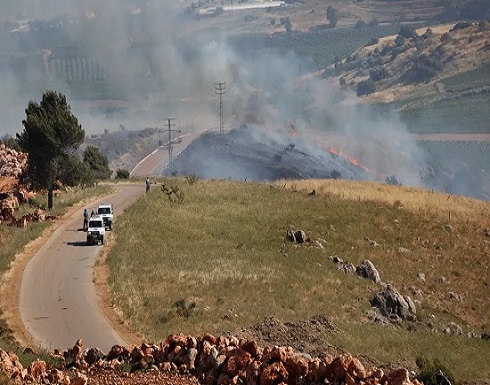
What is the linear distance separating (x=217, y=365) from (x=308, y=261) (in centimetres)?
2710

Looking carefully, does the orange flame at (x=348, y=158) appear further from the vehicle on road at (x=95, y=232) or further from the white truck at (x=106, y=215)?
the vehicle on road at (x=95, y=232)

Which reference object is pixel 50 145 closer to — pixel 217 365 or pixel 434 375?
pixel 217 365

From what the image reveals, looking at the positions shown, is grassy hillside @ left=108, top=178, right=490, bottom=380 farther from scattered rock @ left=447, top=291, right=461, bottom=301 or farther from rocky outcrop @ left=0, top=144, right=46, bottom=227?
rocky outcrop @ left=0, top=144, right=46, bottom=227

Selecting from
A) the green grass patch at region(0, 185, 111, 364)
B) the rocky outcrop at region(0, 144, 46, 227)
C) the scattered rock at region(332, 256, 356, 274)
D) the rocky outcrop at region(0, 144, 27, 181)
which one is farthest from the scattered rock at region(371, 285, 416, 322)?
the rocky outcrop at region(0, 144, 27, 181)

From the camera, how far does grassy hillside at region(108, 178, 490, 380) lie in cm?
3659

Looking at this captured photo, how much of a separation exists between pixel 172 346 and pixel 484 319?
2595 cm

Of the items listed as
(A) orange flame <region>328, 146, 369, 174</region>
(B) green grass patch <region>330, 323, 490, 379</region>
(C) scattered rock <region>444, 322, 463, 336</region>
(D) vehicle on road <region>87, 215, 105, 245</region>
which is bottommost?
(A) orange flame <region>328, 146, 369, 174</region>

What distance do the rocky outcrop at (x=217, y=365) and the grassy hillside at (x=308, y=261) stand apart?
8478mm

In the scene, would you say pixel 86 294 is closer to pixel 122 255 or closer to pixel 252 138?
pixel 122 255

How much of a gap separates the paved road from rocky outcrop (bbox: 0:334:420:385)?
23.0ft

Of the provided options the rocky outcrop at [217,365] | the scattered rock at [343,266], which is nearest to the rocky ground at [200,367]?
the rocky outcrop at [217,365]

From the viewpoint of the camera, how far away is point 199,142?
165 metres

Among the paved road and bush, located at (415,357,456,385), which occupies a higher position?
bush, located at (415,357,456,385)

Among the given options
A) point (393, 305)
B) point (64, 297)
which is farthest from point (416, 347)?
point (64, 297)
